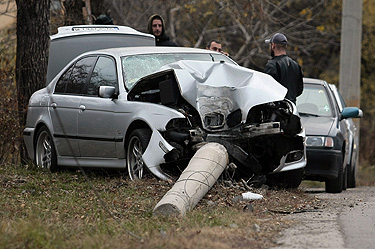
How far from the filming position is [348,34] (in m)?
17.8

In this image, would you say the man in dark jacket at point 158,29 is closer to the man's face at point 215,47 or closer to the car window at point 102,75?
the man's face at point 215,47

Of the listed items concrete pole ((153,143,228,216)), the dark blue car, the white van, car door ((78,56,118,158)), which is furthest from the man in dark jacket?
concrete pole ((153,143,228,216))

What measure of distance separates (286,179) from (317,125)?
7.08 feet

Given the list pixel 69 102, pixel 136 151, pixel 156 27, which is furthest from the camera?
pixel 156 27

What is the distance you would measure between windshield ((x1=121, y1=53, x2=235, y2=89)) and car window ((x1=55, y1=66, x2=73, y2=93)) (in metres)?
1.25

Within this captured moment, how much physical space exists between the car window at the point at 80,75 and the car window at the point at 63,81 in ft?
0.24

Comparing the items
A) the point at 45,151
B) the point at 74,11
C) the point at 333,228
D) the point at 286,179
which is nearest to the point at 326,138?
the point at 286,179

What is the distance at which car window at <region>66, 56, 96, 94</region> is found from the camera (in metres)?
11.5

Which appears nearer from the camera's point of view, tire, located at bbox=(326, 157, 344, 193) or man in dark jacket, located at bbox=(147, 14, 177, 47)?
tire, located at bbox=(326, 157, 344, 193)

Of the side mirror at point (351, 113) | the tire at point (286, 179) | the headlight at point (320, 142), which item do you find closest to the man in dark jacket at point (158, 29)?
the side mirror at point (351, 113)

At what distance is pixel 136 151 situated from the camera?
10.1m

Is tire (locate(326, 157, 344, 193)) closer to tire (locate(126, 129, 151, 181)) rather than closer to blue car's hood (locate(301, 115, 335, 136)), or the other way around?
blue car's hood (locate(301, 115, 335, 136))

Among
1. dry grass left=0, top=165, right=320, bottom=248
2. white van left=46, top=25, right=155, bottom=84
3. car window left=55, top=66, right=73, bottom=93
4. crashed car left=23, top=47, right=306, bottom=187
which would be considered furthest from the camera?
white van left=46, top=25, right=155, bottom=84

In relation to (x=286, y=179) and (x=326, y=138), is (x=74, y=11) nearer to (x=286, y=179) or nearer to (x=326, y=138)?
(x=326, y=138)
